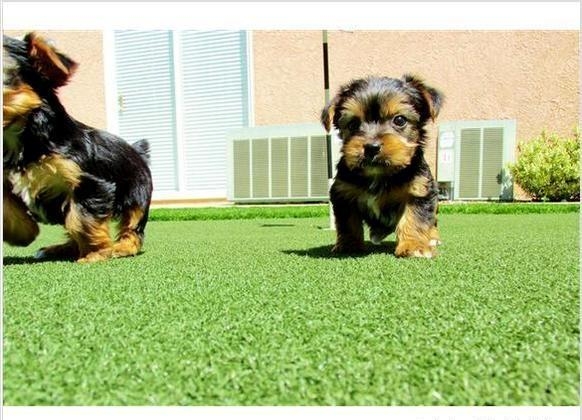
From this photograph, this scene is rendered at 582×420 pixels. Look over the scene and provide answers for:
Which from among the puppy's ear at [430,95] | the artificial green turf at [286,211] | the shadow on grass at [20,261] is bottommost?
the artificial green turf at [286,211]

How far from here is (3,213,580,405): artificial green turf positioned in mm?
795

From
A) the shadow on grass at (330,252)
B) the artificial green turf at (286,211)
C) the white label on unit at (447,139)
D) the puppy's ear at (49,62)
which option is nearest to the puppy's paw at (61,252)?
the puppy's ear at (49,62)

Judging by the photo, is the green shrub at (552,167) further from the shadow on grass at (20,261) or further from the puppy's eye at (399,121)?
the shadow on grass at (20,261)

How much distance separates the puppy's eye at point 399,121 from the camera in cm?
235

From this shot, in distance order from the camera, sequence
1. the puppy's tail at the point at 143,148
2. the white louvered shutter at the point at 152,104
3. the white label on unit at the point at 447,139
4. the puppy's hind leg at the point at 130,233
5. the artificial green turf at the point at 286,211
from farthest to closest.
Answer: the white label on unit at the point at 447,139, the artificial green turf at the point at 286,211, the white louvered shutter at the point at 152,104, the puppy's tail at the point at 143,148, the puppy's hind leg at the point at 130,233

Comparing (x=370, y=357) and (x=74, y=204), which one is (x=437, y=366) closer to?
(x=370, y=357)

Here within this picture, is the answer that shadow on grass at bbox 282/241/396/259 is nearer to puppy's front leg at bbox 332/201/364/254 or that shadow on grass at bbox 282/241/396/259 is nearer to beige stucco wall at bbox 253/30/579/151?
puppy's front leg at bbox 332/201/364/254

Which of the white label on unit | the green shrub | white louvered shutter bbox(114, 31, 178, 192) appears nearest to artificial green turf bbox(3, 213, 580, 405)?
white louvered shutter bbox(114, 31, 178, 192)

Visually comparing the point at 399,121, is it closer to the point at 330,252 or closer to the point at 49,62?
the point at 330,252

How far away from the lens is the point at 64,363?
89cm

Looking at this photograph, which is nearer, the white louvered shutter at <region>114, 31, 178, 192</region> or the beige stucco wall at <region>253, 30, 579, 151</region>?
the white louvered shutter at <region>114, 31, 178, 192</region>

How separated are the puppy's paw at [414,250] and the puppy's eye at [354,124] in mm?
551

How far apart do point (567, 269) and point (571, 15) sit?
82cm

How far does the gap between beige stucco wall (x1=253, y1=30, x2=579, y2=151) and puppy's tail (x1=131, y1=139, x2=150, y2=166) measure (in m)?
2.98
